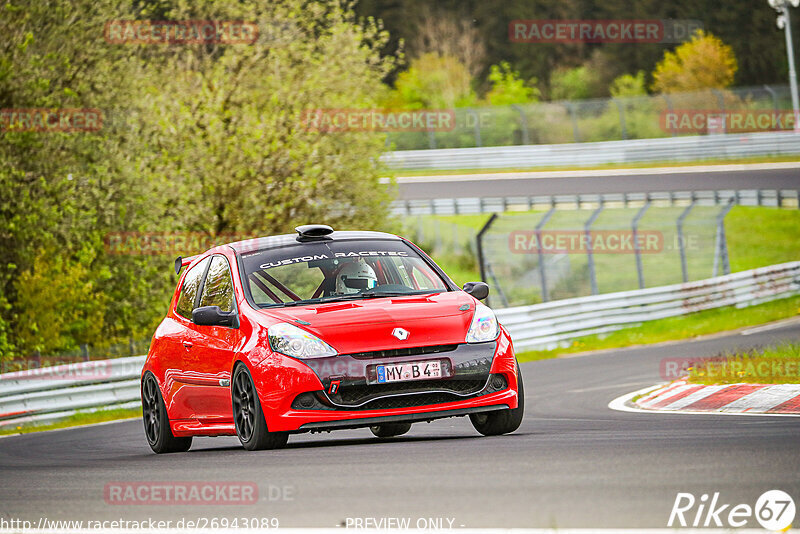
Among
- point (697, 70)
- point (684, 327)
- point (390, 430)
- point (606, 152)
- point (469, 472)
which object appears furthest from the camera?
point (697, 70)

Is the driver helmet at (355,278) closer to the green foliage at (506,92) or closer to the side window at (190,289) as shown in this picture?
the side window at (190,289)

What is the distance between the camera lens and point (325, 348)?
28.3ft

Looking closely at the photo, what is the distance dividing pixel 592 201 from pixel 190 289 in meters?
30.3

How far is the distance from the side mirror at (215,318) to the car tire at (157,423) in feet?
4.68

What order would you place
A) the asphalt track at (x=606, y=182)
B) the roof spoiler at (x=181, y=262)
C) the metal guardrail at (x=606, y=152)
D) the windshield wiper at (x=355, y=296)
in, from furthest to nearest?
the metal guardrail at (x=606, y=152)
the asphalt track at (x=606, y=182)
the roof spoiler at (x=181, y=262)
the windshield wiper at (x=355, y=296)

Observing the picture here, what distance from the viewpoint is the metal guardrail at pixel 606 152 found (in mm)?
46844

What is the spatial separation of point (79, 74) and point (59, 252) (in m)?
A: 3.97

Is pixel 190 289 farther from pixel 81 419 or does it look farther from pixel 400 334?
pixel 81 419

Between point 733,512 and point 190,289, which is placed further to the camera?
point 190,289

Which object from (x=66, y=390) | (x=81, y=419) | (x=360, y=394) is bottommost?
(x=81, y=419)

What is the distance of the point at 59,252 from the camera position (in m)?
24.6

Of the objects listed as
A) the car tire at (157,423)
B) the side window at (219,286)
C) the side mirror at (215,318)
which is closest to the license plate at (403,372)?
the side mirror at (215,318)

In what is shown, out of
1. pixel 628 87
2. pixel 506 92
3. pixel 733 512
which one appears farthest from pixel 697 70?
pixel 733 512

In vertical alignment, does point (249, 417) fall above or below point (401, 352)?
below
